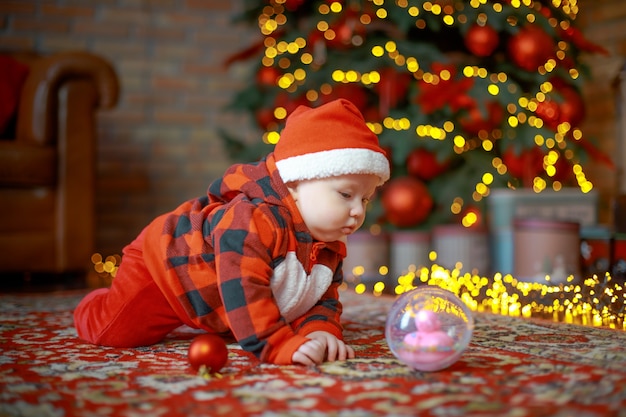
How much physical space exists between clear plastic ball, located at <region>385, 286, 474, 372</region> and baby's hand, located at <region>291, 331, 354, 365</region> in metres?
0.09

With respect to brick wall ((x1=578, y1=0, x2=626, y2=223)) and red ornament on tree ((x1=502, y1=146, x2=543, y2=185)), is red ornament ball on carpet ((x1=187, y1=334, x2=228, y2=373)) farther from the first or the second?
brick wall ((x1=578, y1=0, x2=626, y2=223))

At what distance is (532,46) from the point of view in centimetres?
233

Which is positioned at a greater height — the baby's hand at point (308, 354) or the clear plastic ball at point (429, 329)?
the clear plastic ball at point (429, 329)

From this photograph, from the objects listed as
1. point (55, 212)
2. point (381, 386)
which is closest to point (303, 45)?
point (55, 212)

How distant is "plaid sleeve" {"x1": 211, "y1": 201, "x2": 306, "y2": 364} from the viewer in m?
0.95

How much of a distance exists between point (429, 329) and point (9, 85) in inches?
87.5

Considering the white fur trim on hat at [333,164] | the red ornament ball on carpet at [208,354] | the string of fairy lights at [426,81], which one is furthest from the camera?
the string of fairy lights at [426,81]

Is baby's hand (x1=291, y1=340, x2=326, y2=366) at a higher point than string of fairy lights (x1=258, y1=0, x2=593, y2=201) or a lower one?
lower

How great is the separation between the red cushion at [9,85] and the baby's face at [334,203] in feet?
6.09

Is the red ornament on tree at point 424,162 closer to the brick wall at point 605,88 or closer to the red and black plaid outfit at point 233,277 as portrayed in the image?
the brick wall at point 605,88

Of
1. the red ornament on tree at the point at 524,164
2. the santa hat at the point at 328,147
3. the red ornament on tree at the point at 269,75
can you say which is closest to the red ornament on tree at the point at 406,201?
the red ornament on tree at the point at 524,164

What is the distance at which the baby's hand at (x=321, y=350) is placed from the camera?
0.93 m

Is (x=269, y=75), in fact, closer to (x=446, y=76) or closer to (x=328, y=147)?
→ (x=446, y=76)

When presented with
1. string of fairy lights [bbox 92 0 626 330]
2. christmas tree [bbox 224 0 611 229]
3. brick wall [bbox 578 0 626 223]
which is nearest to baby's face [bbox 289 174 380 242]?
string of fairy lights [bbox 92 0 626 330]
